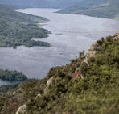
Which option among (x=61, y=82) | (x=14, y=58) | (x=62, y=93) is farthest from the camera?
(x=14, y=58)

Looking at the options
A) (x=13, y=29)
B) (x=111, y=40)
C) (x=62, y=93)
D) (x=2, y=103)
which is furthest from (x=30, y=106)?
(x=13, y=29)

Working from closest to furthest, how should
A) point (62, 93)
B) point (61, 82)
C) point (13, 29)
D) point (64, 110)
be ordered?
point (64, 110) < point (62, 93) < point (61, 82) < point (13, 29)

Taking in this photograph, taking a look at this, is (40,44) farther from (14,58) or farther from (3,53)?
(14,58)

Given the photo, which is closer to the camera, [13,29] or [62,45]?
[62,45]

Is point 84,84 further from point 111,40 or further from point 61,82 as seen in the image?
point 111,40

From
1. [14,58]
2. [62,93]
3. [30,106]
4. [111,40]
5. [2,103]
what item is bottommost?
[14,58]

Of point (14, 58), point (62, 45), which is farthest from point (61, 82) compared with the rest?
point (62, 45)

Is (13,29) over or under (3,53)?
over
